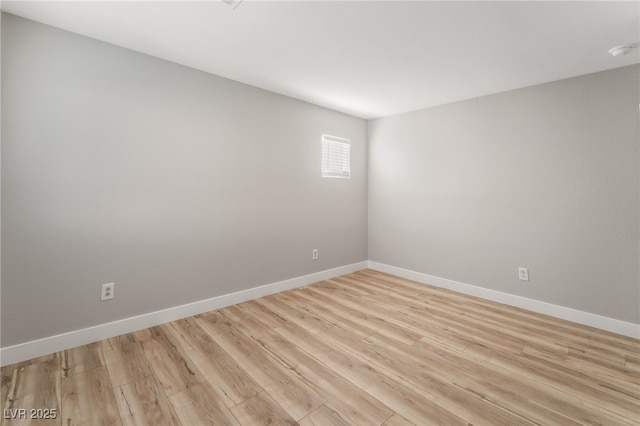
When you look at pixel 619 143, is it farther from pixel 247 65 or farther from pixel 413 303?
pixel 247 65

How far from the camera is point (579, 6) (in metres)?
1.63

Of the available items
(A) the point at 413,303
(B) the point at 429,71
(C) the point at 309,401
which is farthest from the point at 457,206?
(C) the point at 309,401

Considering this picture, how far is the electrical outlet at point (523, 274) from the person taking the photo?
9.14ft

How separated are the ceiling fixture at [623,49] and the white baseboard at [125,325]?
3595mm

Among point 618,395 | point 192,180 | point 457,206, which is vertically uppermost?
point 192,180

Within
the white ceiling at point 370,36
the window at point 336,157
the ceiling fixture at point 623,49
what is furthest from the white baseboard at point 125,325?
the ceiling fixture at point 623,49

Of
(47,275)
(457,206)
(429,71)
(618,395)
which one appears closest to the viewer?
(618,395)

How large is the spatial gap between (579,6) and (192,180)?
123 inches

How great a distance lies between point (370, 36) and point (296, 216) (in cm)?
207

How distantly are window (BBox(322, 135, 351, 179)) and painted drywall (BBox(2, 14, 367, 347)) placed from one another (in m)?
0.48

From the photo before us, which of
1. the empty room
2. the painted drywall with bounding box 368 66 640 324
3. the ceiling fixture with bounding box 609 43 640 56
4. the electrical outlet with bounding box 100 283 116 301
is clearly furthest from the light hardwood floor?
the ceiling fixture with bounding box 609 43 640 56

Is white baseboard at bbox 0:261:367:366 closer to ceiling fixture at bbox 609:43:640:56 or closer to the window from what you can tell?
the window

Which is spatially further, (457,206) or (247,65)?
(457,206)

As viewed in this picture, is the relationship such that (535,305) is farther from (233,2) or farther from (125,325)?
(125,325)
